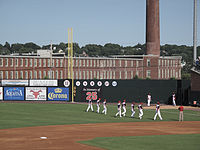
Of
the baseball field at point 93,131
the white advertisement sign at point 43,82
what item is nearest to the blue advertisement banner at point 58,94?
the white advertisement sign at point 43,82

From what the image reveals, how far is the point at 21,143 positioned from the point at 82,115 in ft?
62.0

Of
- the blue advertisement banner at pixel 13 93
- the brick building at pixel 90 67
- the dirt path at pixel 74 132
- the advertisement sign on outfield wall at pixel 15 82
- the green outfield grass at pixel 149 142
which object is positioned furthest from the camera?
the brick building at pixel 90 67

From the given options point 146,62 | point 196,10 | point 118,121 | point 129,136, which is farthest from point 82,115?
point 146,62

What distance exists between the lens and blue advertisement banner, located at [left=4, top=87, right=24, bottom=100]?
213 ft

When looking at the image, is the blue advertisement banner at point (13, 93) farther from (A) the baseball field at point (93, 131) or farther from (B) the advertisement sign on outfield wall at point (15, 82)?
(A) the baseball field at point (93, 131)

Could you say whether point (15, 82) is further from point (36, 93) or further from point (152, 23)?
point (152, 23)

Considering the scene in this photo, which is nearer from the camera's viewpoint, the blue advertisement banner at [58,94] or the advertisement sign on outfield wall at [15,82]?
the blue advertisement banner at [58,94]

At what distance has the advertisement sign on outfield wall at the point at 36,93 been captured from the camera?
6438 cm

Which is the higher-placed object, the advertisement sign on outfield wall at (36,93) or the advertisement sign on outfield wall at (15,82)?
the advertisement sign on outfield wall at (15,82)

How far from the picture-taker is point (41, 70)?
102062 millimetres

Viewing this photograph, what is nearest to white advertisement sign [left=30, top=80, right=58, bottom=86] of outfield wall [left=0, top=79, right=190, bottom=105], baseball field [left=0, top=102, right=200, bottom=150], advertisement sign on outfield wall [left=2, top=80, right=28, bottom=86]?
outfield wall [left=0, top=79, right=190, bottom=105]

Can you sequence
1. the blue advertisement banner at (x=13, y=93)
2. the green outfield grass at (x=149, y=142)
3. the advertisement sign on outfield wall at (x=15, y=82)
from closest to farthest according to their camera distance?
the green outfield grass at (x=149, y=142)
the blue advertisement banner at (x=13, y=93)
the advertisement sign on outfield wall at (x=15, y=82)

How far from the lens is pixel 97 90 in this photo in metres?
63.3

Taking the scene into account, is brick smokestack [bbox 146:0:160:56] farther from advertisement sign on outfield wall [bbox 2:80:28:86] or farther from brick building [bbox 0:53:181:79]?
advertisement sign on outfield wall [bbox 2:80:28:86]
